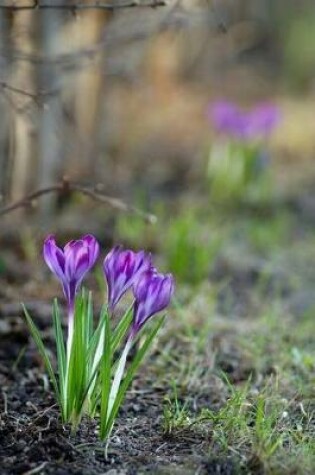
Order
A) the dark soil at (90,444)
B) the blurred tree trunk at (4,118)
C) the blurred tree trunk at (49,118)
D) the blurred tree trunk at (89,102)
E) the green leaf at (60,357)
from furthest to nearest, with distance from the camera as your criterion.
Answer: the blurred tree trunk at (89,102), the blurred tree trunk at (49,118), the blurred tree trunk at (4,118), the green leaf at (60,357), the dark soil at (90,444)

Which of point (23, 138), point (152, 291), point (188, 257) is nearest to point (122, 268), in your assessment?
point (152, 291)

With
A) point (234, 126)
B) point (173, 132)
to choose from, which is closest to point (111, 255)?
point (234, 126)

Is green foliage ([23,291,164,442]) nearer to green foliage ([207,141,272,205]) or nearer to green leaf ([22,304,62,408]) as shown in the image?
green leaf ([22,304,62,408])

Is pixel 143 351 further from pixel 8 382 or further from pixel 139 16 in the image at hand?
pixel 139 16

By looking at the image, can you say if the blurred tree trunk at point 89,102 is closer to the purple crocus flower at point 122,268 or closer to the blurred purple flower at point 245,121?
the blurred purple flower at point 245,121

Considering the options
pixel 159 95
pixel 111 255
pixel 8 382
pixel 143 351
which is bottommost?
pixel 8 382

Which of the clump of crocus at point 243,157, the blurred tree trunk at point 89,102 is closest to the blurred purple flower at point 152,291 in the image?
the blurred tree trunk at point 89,102

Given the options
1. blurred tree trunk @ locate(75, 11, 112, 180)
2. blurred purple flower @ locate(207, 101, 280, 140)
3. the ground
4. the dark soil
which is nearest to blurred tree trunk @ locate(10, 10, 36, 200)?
blurred tree trunk @ locate(75, 11, 112, 180)
